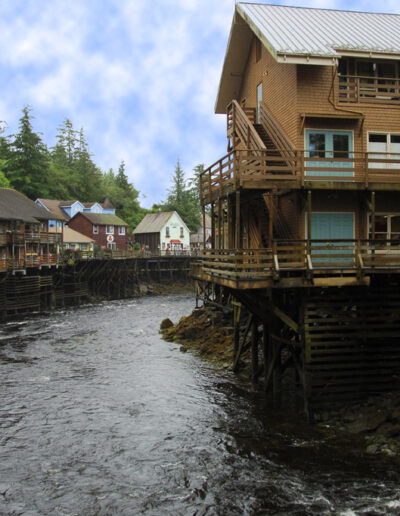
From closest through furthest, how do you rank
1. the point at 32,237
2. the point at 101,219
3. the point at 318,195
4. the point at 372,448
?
the point at 372,448 < the point at 318,195 < the point at 32,237 < the point at 101,219

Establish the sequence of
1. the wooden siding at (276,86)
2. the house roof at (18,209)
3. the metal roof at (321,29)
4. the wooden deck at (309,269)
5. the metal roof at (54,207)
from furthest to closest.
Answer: the metal roof at (54,207), the house roof at (18,209), the wooden siding at (276,86), the metal roof at (321,29), the wooden deck at (309,269)

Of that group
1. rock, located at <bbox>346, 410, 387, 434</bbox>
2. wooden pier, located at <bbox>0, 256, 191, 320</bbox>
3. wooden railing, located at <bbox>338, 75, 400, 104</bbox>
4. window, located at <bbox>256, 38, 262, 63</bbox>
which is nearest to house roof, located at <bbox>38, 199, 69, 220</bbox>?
wooden pier, located at <bbox>0, 256, 191, 320</bbox>

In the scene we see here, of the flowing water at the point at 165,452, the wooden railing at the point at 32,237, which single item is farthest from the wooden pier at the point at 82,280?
the flowing water at the point at 165,452

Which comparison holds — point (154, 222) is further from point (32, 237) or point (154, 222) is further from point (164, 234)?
point (32, 237)

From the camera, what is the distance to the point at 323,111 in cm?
1738

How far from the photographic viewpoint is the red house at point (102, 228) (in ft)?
241

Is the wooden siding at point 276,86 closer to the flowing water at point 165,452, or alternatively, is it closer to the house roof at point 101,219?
the flowing water at point 165,452

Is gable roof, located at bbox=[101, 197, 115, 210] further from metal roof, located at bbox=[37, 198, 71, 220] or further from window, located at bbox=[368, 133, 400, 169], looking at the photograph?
window, located at bbox=[368, 133, 400, 169]

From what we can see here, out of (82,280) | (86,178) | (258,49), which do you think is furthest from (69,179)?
(258,49)

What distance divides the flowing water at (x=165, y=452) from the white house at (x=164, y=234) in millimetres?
A: 60057

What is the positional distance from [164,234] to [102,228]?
1140 centimetres

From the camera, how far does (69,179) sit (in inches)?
3679

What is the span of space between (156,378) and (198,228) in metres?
78.5

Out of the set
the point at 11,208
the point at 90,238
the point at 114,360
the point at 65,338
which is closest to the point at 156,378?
the point at 114,360
